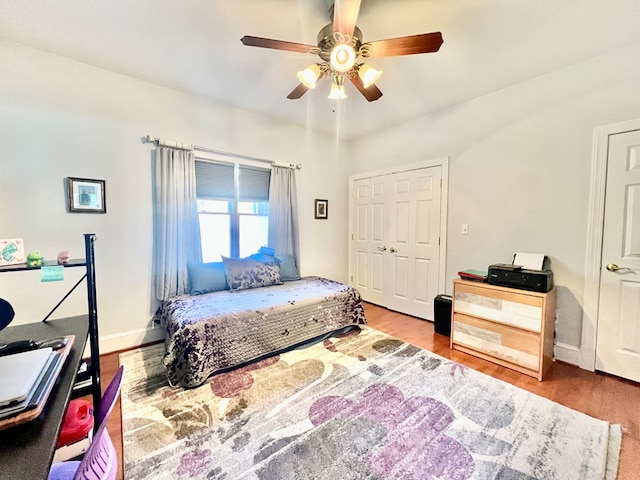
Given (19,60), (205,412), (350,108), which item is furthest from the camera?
(350,108)

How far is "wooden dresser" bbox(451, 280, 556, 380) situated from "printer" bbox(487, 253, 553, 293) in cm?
6

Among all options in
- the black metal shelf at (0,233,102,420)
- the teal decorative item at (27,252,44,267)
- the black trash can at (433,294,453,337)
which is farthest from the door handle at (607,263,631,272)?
the teal decorative item at (27,252,44,267)

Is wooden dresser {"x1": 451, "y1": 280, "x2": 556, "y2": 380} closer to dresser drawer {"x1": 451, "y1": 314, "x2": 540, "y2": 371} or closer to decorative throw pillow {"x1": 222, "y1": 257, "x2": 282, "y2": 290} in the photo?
dresser drawer {"x1": 451, "y1": 314, "x2": 540, "y2": 371}

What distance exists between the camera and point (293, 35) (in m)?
1.95

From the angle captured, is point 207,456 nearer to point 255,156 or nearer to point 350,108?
point 255,156

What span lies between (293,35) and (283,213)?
2.02 m

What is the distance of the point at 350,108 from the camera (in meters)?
3.20

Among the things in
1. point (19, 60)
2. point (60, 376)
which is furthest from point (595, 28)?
point (19, 60)

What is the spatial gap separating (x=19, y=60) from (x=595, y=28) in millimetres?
4309

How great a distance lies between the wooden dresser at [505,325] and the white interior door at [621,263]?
1.17 ft

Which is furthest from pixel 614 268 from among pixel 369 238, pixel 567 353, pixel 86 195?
pixel 86 195

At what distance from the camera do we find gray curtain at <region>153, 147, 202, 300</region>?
270 cm

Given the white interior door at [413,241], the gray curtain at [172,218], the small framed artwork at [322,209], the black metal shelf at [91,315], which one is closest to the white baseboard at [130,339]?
the gray curtain at [172,218]

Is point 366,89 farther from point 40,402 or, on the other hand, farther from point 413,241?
point 40,402
